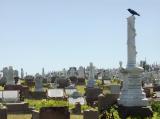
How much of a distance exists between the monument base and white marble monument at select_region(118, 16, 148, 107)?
13.8 inches

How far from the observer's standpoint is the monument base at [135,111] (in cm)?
2169

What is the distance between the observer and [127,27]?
→ 81.9 ft

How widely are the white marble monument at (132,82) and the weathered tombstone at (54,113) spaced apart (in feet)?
21.6

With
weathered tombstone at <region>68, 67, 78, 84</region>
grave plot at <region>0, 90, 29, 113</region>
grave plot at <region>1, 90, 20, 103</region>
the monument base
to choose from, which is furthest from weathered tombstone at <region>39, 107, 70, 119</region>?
weathered tombstone at <region>68, 67, 78, 84</region>

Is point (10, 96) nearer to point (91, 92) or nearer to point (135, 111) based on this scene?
point (91, 92)

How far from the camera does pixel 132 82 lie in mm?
23906

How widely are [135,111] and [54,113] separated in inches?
259

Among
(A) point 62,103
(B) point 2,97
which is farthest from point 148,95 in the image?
(A) point 62,103

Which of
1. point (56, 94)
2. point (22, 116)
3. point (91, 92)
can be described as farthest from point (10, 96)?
point (91, 92)

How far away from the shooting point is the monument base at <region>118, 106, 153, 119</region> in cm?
2169

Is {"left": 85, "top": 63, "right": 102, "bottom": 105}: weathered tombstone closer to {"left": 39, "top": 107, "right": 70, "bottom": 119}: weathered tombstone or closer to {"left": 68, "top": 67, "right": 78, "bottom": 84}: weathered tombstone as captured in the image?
{"left": 68, "top": 67, "right": 78, "bottom": 84}: weathered tombstone

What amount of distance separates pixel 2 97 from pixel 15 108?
3.14m

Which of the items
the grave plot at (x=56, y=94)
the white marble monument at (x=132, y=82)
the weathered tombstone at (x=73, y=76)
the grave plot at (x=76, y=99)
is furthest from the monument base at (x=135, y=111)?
the weathered tombstone at (x=73, y=76)

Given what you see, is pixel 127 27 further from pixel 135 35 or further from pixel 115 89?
pixel 115 89
